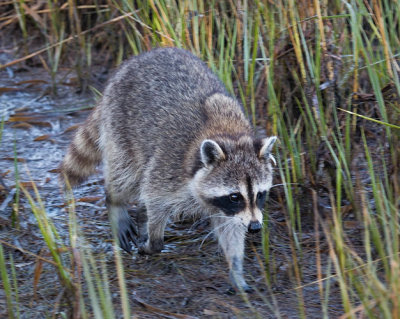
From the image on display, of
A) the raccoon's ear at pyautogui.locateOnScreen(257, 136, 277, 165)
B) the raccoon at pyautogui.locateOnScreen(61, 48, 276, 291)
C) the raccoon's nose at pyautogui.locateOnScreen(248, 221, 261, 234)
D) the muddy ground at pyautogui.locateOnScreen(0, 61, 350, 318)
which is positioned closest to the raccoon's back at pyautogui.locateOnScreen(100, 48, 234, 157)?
the raccoon at pyautogui.locateOnScreen(61, 48, 276, 291)

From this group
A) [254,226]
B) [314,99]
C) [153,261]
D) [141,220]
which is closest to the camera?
[254,226]

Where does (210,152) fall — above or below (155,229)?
above

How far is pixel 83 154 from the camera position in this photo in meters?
4.82

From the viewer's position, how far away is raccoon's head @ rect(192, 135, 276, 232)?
3764 mm

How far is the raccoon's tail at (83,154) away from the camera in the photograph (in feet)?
15.7

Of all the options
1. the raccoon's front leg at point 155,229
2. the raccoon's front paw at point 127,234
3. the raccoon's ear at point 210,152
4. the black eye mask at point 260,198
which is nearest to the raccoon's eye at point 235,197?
the black eye mask at point 260,198

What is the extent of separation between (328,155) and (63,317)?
6.54 feet

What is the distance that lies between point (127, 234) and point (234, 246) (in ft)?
3.08

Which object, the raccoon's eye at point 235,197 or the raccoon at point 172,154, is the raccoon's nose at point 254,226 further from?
the raccoon's eye at point 235,197

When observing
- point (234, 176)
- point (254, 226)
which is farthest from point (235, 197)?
point (254, 226)

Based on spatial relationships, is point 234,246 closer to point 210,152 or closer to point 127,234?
point 210,152

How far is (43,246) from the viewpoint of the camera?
4.14 meters

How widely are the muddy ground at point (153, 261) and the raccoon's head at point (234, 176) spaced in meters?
0.26

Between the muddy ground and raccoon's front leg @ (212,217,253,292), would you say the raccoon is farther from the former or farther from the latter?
the muddy ground
